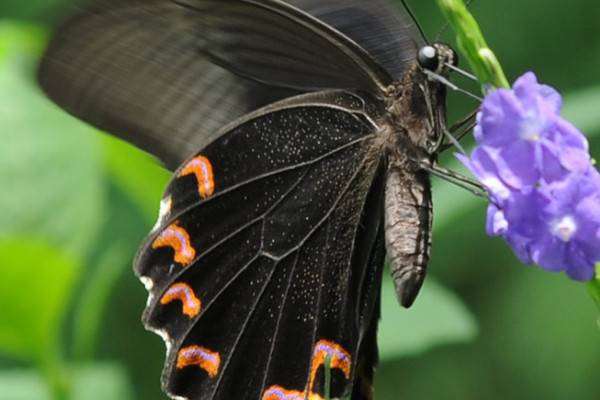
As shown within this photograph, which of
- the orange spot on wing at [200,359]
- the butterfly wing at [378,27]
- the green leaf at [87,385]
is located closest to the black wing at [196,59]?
the butterfly wing at [378,27]

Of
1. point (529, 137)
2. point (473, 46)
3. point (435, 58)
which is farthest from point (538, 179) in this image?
point (435, 58)

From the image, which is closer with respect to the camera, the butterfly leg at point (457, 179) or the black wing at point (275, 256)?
the butterfly leg at point (457, 179)

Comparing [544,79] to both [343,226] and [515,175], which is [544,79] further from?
[515,175]

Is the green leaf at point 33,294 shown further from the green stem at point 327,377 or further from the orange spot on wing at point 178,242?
the green stem at point 327,377

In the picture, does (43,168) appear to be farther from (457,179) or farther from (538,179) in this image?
(538,179)

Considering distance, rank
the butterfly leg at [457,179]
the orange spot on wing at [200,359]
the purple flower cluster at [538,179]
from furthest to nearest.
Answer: the orange spot on wing at [200,359], the butterfly leg at [457,179], the purple flower cluster at [538,179]

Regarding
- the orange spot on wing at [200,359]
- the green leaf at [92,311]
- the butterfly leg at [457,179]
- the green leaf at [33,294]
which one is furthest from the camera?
the green leaf at [92,311]
